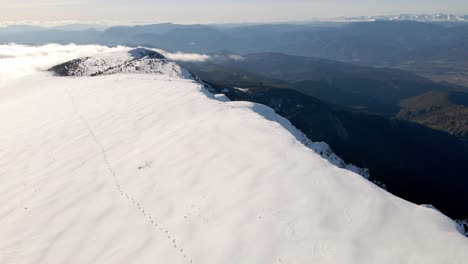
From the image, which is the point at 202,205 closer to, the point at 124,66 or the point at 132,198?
the point at 132,198

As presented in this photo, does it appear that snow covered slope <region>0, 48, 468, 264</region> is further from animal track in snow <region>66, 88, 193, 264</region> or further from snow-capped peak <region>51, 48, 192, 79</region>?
snow-capped peak <region>51, 48, 192, 79</region>

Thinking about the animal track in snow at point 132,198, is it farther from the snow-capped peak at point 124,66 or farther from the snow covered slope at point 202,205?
the snow-capped peak at point 124,66

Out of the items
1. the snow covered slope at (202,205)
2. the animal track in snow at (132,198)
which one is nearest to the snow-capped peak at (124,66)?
the animal track in snow at (132,198)

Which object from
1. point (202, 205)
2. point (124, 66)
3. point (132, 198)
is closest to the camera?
point (202, 205)

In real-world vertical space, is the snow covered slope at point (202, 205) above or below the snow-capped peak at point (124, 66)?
above

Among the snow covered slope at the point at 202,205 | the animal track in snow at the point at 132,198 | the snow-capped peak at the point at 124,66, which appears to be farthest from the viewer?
the snow-capped peak at the point at 124,66

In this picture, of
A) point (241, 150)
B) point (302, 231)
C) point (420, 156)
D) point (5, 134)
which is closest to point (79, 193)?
point (241, 150)

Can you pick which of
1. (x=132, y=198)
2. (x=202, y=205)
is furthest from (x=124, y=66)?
(x=202, y=205)
